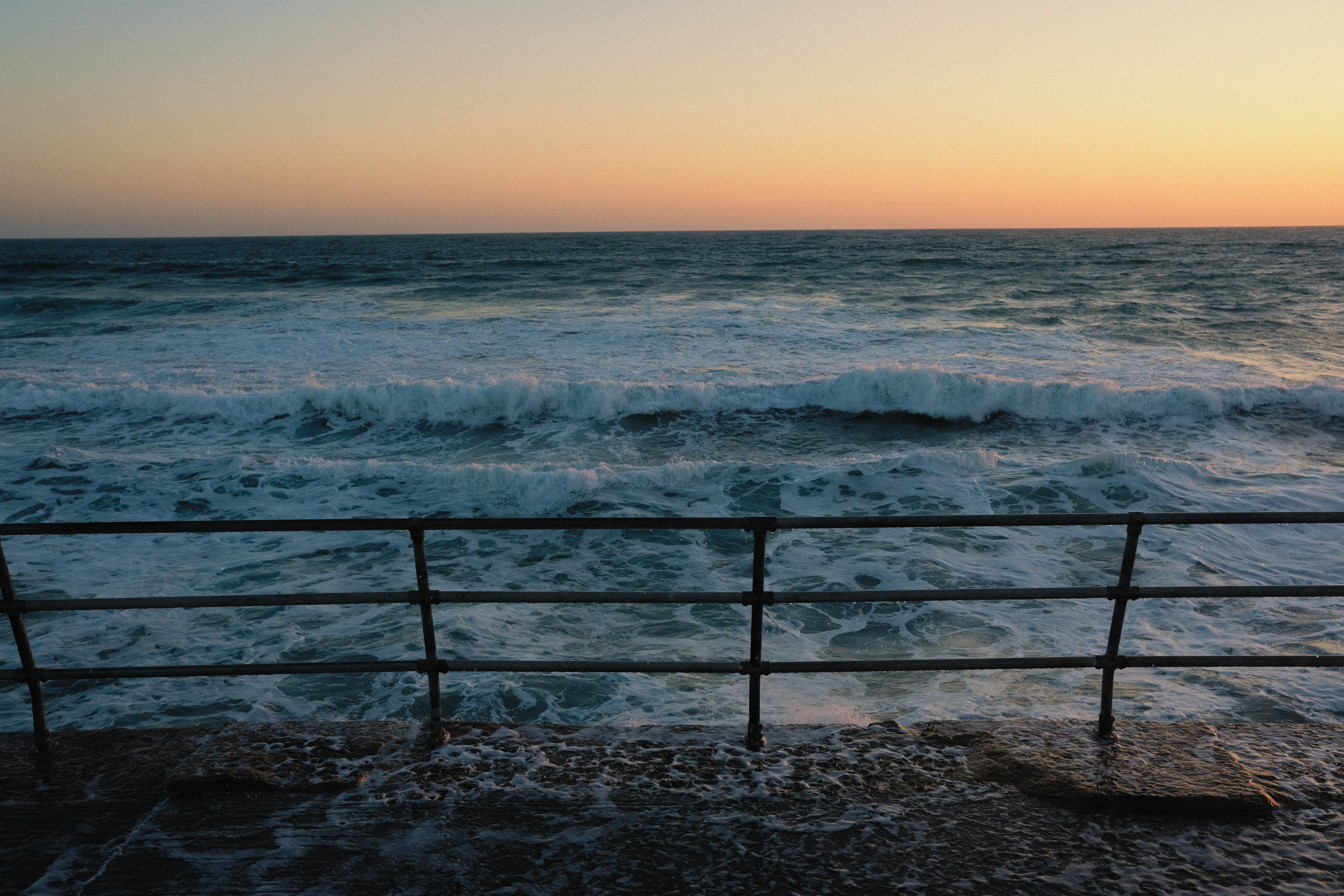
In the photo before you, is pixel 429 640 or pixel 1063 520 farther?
pixel 429 640

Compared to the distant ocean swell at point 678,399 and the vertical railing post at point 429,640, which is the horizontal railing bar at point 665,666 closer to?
the vertical railing post at point 429,640

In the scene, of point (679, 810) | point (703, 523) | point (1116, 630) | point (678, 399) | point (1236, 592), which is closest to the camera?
point (679, 810)

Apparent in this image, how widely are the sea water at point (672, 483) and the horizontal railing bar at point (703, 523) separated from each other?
0.30 meters

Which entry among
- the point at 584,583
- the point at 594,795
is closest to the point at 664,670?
the point at 594,795

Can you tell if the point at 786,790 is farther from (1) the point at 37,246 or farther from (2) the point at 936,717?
(1) the point at 37,246

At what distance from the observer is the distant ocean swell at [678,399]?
1409 cm

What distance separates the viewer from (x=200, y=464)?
10961 mm

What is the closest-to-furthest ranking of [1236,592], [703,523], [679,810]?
[679,810] → [703,523] → [1236,592]

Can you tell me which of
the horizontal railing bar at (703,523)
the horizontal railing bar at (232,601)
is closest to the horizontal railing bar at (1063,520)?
the horizontal railing bar at (703,523)

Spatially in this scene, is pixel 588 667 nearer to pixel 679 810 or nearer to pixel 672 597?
pixel 672 597

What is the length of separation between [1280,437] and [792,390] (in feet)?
25.3

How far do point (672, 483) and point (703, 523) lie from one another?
7671 millimetres

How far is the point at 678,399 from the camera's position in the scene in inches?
584

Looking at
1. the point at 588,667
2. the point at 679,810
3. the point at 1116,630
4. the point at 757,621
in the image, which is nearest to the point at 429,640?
the point at 588,667
